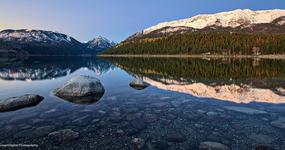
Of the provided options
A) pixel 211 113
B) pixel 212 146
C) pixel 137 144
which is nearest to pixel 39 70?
pixel 211 113

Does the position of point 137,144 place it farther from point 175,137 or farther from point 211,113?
point 211,113

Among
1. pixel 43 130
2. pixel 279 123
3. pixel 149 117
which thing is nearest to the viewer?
pixel 43 130

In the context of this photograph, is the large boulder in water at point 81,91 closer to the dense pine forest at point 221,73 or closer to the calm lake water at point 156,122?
the calm lake water at point 156,122

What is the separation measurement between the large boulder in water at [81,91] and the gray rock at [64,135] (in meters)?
8.08

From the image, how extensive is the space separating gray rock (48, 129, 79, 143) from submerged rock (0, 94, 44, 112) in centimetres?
733

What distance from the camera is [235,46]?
17838cm

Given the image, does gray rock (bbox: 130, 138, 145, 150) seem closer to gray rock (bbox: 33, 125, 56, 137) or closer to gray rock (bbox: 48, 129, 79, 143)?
gray rock (bbox: 48, 129, 79, 143)

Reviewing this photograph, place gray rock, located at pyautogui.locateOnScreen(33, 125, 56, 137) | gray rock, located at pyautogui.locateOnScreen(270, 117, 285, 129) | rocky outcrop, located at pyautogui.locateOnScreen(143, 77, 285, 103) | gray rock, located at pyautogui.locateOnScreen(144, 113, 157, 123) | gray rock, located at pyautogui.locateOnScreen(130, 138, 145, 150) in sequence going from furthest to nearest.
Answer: rocky outcrop, located at pyautogui.locateOnScreen(143, 77, 285, 103) → gray rock, located at pyautogui.locateOnScreen(144, 113, 157, 123) → gray rock, located at pyautogui.locateOnScreen(270, 117, 285, 129) → gray rock, located at pyautogui.locateOnScreen(33, 125, 56, 137) → gray rock, located at pyautogui.locateOnScreen(130, 138, 145, 150)

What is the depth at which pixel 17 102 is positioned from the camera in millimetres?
19078

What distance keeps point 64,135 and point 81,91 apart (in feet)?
33.9

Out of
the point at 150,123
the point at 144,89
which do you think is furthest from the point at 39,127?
the point at 144,89

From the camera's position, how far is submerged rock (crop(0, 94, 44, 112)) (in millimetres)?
18203

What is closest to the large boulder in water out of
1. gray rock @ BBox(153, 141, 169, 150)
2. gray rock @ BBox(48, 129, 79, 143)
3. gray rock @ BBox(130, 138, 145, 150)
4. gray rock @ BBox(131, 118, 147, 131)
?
gray rock @ BBox(131, 118, 147, 131)

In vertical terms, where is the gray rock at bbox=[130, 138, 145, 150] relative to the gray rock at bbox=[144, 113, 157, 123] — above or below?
below
